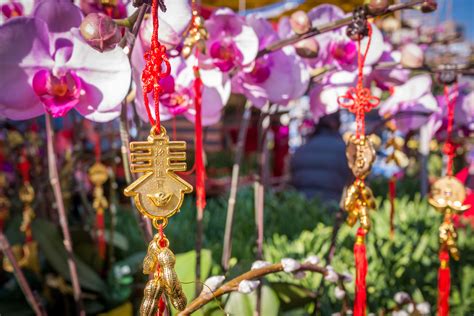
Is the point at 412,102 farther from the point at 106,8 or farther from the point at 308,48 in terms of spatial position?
the point at 106,8

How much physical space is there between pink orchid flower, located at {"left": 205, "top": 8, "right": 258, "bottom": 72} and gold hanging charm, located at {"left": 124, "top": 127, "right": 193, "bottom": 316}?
195 mm

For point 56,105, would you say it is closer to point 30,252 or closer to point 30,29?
point 30,29

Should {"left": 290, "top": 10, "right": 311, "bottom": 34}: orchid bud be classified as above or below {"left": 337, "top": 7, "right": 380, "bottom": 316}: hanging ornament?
above

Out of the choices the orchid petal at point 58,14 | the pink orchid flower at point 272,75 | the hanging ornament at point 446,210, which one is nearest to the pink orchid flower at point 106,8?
the orchid petal at point 58,14

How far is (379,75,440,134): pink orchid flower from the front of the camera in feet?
2.03

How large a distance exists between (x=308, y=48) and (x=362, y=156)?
0.13m

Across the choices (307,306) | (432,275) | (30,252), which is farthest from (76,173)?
(432,275)

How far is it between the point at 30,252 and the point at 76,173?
0.34 meters

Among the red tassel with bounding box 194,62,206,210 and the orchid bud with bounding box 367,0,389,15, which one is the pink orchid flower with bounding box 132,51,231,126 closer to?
the red tassel with bounding box 194,62,206,210

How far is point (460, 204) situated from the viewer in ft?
1.74

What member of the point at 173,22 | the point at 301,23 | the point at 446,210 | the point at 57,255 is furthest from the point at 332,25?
the point at 57,255

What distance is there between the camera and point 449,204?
0.53 m

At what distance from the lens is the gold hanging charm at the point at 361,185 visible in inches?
17.9

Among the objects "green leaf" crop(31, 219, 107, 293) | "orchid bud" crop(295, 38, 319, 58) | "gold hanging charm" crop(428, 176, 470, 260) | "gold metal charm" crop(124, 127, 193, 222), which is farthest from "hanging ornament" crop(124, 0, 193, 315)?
"green leaf" crop(31, 219, 107, 293)
